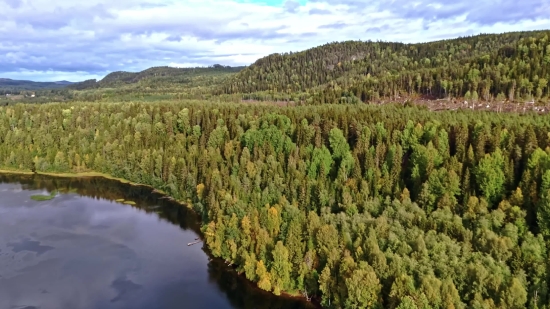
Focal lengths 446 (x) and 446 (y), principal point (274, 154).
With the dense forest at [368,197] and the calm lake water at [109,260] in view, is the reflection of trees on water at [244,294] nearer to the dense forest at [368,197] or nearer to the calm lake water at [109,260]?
the calm lake water at [109,260]

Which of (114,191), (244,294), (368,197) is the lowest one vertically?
(244,294)

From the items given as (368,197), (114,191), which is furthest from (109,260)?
(114,191)

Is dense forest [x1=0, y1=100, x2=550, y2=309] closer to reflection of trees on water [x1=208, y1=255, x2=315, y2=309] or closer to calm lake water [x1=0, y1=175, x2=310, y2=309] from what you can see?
reflection of trees on water [x1=208, y1=255, x2=315, y2=309]

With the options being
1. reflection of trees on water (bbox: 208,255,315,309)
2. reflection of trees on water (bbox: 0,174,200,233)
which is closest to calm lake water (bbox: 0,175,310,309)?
reflection of trees on water (bbox: 208,255,315,309)

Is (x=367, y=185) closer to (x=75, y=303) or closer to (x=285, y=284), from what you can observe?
(x=285, y=284)

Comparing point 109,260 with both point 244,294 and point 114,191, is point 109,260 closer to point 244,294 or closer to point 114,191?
point 244,294

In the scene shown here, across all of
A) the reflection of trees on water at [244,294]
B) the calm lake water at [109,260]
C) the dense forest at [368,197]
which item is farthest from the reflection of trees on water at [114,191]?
the reflection of trees on water at [244,294]

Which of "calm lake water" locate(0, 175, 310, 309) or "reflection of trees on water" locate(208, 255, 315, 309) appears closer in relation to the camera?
"reflection of trees on water" locate(208, 255, 315, 309)
